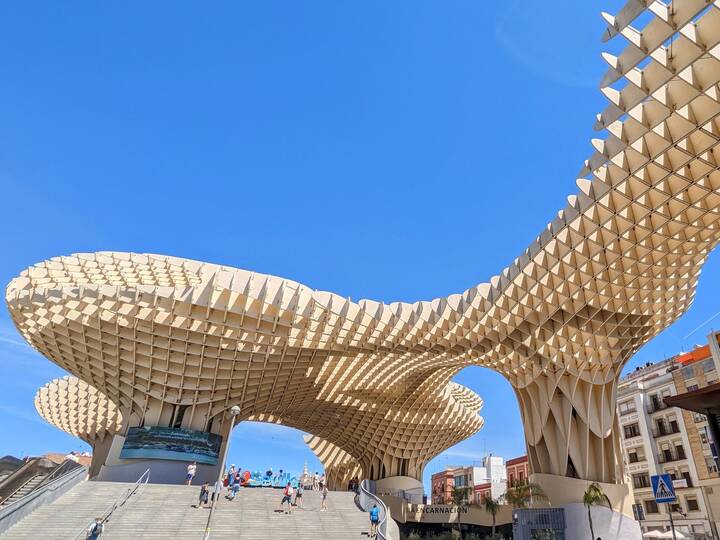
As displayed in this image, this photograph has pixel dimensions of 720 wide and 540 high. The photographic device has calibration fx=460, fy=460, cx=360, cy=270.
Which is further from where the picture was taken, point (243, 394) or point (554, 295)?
point (243, 394)

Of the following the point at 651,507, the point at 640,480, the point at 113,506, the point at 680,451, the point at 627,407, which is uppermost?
the point at 627,407

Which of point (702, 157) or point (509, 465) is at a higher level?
point (702, 157)

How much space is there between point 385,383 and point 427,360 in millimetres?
8324

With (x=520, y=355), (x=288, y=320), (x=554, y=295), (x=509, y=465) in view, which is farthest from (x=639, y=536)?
(x=509, y=465)

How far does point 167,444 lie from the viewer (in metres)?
34.2

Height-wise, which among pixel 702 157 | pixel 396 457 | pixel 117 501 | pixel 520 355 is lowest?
pixel 117 501

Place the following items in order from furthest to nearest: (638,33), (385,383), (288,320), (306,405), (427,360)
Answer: (306,405), (385,383), (427,360), (288,320), (638,33)

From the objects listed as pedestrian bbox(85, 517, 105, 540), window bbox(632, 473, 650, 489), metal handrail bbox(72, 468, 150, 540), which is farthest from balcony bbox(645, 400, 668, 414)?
pedestrian bbox(85, 517, 105, 540)

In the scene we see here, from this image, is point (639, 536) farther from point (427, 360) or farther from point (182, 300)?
point (182, 300)

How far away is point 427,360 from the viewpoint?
123 feet

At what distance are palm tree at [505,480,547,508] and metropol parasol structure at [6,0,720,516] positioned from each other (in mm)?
1447

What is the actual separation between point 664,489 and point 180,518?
18.7 metres

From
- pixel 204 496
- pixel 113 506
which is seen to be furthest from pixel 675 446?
pixel 113 506

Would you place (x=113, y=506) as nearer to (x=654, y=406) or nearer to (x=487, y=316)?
(x=487, y=316)
